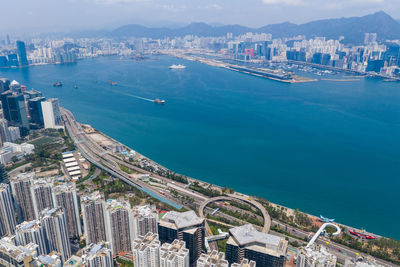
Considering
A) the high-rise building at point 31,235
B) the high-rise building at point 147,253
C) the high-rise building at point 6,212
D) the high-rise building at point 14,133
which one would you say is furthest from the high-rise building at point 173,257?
the high-rise building at point 14,133

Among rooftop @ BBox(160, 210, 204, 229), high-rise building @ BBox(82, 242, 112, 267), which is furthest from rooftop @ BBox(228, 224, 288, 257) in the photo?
high-rise building @ BBox(82, 242, 112, 267)

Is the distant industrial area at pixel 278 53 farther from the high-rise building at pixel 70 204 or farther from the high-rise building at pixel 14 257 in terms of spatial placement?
Result: the high-rise building at pixel 14 257

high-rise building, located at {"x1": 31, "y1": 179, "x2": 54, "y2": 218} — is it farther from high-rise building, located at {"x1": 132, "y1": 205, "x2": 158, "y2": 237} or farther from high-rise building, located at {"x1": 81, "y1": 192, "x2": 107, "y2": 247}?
high-rise building, located at {"x1": 132, "y1": 205, "x2": 158, "y2": 237}

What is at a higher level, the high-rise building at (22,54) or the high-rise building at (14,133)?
the high-rise building at (22,54)

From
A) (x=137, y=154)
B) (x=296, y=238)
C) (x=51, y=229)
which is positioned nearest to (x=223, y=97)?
(x=137, y=154)

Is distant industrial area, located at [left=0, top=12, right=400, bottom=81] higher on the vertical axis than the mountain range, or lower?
lower

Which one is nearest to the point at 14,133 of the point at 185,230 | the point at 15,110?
the point at 15,110

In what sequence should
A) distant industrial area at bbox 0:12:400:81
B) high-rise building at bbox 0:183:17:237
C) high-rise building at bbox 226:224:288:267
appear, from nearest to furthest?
1. high-rise building at bbox 226:224:288:267
2. high-rise building at bbox 0:183:17:237
3. distant industrial area at bbox 0:12:400:81
